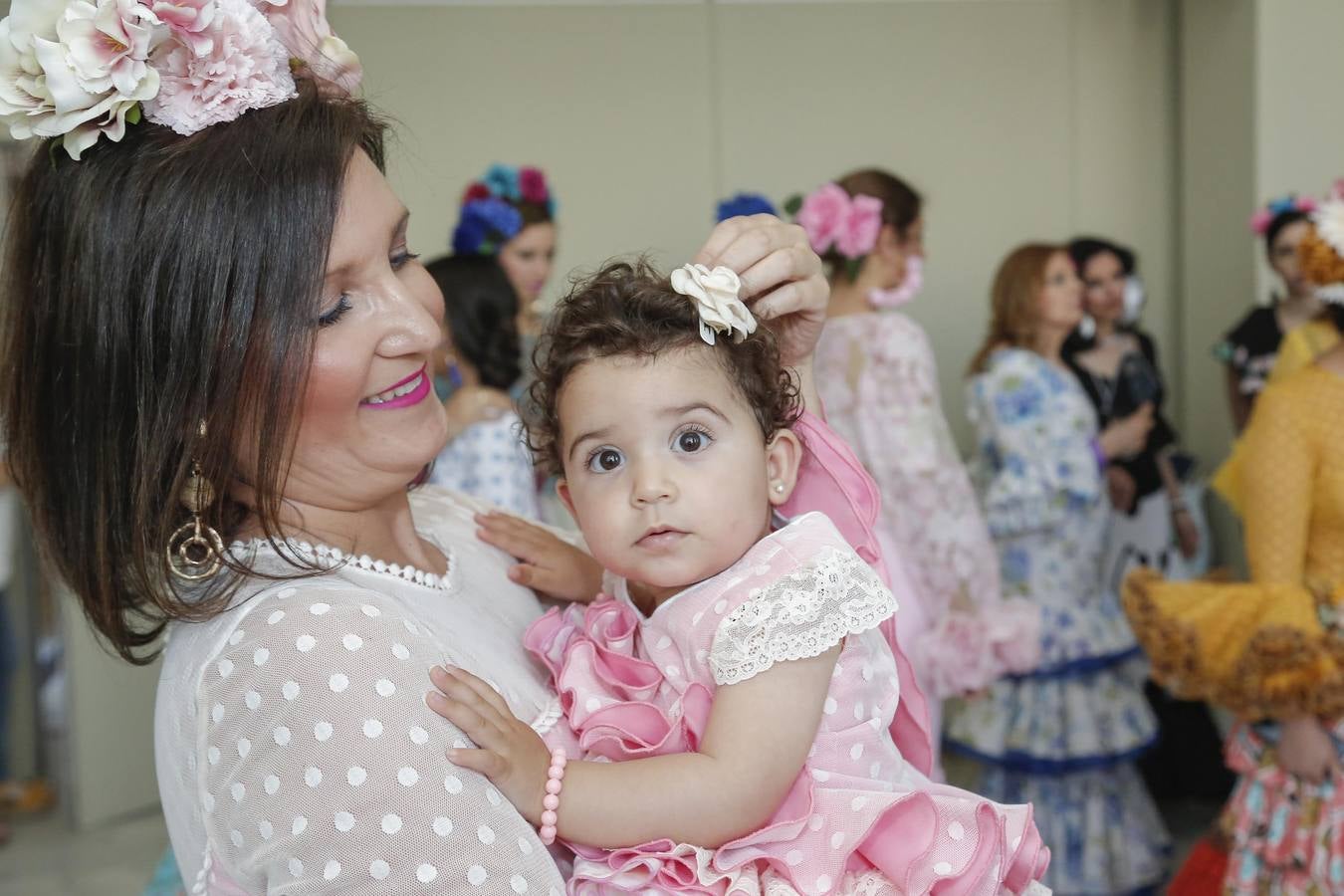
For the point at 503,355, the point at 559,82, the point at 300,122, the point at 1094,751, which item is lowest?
the point at 1094,751

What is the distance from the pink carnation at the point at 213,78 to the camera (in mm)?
1259

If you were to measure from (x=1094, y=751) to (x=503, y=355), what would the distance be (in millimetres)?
2179

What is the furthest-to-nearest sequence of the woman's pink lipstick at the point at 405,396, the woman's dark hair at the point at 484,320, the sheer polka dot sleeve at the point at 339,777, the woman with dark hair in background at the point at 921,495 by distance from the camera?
the woman with dark hair in background at the point at 921,495
the woman's dark hair at the point at 484,320
the woman's pink lipstick at the point at 405,396
the sheer polka dot sleeve at the point at 339,777

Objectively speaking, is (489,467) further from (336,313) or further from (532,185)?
(336,313)

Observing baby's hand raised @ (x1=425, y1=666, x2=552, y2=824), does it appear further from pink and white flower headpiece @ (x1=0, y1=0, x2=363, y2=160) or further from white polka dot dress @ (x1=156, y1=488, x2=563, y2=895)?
pink and white flower headpiece @ (x1=0, y1=0, x2=363, y2=160)

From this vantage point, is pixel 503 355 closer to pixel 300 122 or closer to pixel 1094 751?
pixel 1094 751

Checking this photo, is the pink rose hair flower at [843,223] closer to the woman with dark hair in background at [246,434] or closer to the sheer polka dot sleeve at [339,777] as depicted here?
the woman with dark hair in background at [246,434]

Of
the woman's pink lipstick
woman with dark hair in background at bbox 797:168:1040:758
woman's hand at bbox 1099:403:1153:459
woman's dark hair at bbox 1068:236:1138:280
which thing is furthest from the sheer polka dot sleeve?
woman's dark hair at bbox 1068:236:1138:280

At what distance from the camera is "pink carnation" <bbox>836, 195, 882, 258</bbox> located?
4.10m

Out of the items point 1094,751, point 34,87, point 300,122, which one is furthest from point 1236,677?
point 34,87

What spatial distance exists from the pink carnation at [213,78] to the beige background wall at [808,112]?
4.02 m

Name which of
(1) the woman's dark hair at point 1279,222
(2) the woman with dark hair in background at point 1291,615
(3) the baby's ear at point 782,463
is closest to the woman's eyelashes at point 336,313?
(3) the baby's ear at point 782,463

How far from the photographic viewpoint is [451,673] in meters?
1.22

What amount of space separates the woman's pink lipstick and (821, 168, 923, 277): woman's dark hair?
296 centimetres
